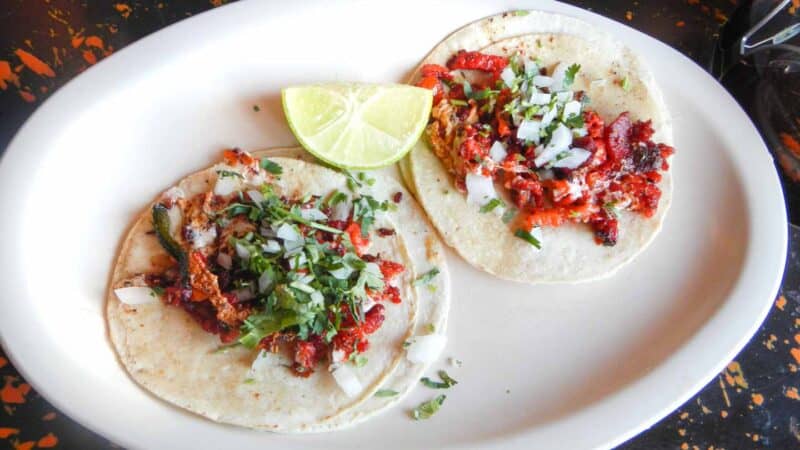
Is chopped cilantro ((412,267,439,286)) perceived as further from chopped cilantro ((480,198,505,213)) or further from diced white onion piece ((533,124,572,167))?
diced white onion piece ((533,124,572,167))

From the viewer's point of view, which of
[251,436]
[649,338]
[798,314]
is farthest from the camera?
[798,314]

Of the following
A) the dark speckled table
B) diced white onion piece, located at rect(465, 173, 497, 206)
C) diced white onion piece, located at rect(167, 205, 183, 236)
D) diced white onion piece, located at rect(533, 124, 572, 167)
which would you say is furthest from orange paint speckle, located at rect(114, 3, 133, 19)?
diced white onion piece, located at rect(533, 124, 572, 167)

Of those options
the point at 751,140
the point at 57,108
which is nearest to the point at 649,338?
the point at 751,140

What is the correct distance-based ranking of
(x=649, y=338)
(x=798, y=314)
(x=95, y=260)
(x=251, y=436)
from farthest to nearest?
(x=798, y=314) < (x=649, y=338) < (x=95, y=260) < (x=251, y=436)

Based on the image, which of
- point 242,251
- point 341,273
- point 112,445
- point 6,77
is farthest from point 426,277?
point 6,77

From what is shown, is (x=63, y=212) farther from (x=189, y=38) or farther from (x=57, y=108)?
(x=189, y=38)

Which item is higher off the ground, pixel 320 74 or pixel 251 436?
pixel 320 74

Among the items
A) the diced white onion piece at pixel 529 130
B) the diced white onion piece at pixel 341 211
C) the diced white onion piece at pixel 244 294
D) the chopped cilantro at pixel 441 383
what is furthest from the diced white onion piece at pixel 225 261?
the diced white onion piece at pixel 529 130
